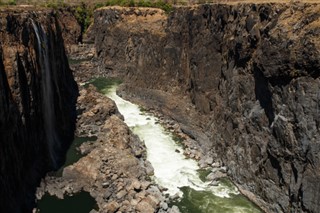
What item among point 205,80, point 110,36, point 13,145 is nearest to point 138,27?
point 110,36

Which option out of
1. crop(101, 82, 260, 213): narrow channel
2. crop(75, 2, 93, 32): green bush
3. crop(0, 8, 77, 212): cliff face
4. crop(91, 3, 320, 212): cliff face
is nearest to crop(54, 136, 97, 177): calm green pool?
crop(0, 8, 77, 212): cliff face

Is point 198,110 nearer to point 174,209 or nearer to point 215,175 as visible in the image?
point 215,175

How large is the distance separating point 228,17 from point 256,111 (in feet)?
41.7

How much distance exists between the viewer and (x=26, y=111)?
114 ft

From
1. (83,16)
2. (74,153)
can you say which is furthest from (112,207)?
(83,16)

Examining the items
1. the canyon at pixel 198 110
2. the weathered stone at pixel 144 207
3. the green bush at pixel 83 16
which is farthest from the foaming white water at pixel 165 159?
the green bush at pixel 83 16

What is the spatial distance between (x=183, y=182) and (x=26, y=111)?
16868 millimetres

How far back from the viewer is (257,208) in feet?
109

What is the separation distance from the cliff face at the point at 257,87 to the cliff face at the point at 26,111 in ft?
59.1

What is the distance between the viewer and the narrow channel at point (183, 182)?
111ft

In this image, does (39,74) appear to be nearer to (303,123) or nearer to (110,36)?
(303,123)

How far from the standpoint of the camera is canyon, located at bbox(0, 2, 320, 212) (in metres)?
28.9

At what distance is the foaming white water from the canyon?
154cm

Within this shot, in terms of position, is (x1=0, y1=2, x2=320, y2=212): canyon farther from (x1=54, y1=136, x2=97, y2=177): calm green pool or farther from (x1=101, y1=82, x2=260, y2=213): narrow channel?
(x1=101, y1=82, x2=260, y2=213): narrow channel
